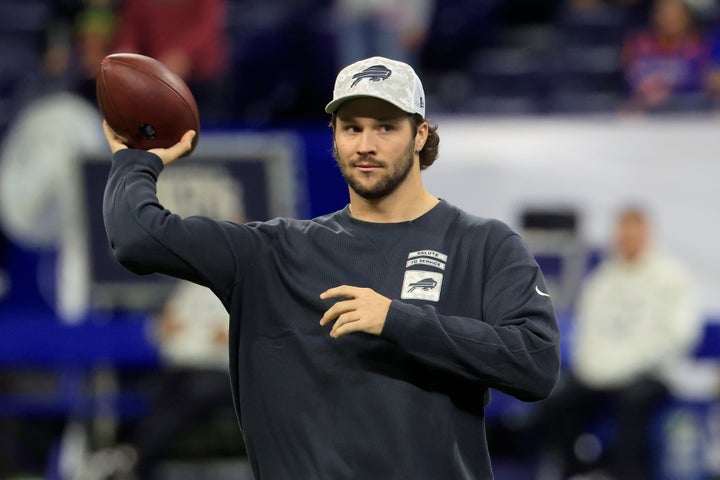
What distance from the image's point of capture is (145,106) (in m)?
3.62

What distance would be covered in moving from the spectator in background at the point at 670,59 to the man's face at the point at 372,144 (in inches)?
286

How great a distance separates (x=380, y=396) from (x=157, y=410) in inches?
223

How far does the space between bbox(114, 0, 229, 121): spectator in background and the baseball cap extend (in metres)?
6.84

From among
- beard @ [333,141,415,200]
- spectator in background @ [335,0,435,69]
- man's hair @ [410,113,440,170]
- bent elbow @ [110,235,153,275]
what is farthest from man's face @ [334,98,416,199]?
spectator in background @ [335,0,435,69]

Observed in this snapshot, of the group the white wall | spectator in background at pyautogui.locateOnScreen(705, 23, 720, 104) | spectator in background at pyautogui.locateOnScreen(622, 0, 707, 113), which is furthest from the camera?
spectator in background at pyautogui.locateOnScreen(622, 0, 707, 113)


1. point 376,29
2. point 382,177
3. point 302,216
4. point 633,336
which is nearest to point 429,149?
point 382,177

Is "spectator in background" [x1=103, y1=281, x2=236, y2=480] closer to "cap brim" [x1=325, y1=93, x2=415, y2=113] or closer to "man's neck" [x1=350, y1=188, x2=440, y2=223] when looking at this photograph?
"man's neck" [x1=350, y1=188, x2=440, y2=223]

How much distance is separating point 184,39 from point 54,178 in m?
1.57

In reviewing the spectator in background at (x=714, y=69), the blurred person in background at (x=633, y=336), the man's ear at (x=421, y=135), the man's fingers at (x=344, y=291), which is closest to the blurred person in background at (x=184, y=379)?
the blurred person in background at (x=633, y=336)

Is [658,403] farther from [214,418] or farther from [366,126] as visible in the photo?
[366,126]

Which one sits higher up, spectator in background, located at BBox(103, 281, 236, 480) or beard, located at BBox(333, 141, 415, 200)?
beard, located at BBox(333, 141, 415, 200)

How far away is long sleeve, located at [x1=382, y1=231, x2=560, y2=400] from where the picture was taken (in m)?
3.35

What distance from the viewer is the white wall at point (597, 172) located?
9.51m

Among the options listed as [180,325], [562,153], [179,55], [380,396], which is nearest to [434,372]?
[380,396]
